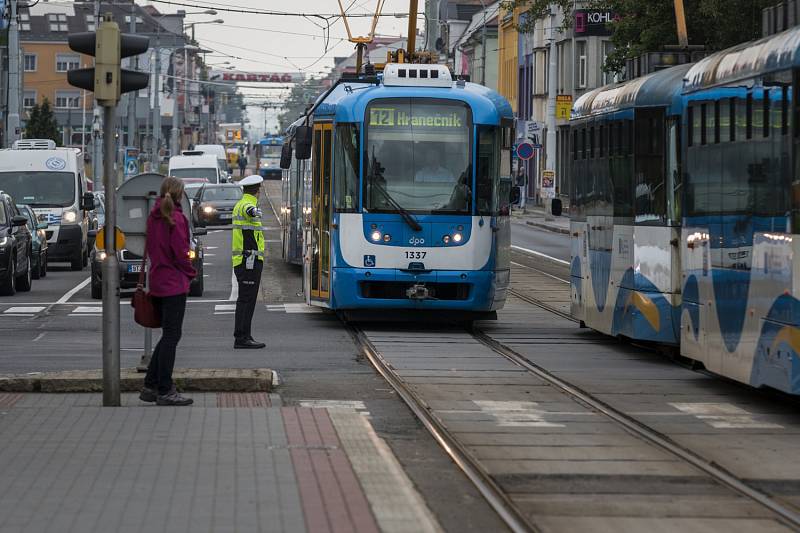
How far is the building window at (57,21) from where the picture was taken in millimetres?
143488

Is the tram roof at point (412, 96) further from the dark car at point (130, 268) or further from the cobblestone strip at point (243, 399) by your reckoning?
the cobblestone strip at point (243, 399)

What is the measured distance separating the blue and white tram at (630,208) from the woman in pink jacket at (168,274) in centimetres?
519

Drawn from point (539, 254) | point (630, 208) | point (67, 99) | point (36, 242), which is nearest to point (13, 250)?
point (36, 242)

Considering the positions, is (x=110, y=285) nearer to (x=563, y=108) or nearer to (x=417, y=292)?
(x=417, y=292)

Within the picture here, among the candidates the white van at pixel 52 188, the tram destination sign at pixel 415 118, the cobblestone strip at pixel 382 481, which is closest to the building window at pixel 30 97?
the white van at pixel 52 188

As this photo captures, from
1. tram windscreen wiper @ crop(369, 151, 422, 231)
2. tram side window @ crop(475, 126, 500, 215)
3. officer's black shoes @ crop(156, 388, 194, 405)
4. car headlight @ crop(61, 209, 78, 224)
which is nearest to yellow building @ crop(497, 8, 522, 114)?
car headlight @ crop(61, 209, 78, 224)

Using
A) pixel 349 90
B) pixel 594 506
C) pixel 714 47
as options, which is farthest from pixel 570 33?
pixel 594 506

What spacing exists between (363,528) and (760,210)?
572cm

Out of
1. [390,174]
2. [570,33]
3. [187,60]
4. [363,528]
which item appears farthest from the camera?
[187,60]

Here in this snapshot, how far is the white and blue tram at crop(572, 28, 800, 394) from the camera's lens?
1182 centimetres

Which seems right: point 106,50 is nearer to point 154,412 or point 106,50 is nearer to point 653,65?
point 154,412

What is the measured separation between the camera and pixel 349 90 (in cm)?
2102

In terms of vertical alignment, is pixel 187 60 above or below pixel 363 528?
above

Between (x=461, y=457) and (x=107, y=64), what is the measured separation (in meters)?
3.77
